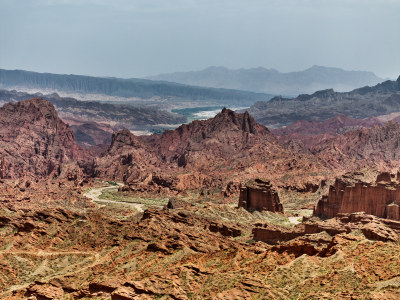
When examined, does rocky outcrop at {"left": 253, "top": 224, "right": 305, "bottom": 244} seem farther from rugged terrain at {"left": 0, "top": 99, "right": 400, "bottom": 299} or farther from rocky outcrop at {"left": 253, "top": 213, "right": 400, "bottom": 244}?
rugged terrain at {"left": 0, "top": 99, "right": 400, "bottom": 299}

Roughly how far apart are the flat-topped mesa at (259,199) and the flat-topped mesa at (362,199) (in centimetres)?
962

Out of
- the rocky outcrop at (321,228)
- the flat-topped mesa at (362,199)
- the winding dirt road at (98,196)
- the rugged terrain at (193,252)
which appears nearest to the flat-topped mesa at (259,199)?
the rugged terrain at (193,252)

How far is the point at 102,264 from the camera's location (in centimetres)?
7231

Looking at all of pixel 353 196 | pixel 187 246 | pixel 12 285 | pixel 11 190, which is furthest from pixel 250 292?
pixel 11 190

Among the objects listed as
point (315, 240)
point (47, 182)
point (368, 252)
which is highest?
point (368, 252)

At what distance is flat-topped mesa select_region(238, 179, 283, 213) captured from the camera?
13238 centimetres

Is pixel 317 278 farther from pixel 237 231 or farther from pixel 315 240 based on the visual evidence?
pixel 237 231

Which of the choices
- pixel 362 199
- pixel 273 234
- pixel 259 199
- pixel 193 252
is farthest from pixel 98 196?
pixel 193 252

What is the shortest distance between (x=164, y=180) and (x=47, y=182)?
101ft

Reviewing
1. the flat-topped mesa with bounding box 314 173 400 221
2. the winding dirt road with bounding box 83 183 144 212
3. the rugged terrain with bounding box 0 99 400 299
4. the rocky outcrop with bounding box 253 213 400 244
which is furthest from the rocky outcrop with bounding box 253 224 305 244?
the winding dirt road with bounding box 83 183 144 212

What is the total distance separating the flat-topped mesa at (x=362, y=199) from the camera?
4437 inches

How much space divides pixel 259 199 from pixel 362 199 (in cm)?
2292

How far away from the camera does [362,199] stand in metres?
117

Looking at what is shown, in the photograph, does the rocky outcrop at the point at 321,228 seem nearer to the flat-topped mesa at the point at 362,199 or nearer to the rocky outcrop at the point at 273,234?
the rocky outcrop at the point at 273,234
